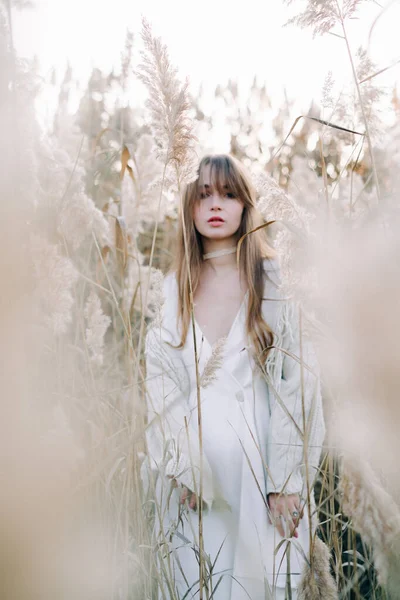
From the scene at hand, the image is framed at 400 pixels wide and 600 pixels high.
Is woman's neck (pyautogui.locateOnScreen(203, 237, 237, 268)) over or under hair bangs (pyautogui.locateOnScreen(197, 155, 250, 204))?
under

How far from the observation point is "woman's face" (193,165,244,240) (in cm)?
184

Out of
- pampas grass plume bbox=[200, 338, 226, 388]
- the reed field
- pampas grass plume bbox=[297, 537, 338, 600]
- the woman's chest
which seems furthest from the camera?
the woman's chest

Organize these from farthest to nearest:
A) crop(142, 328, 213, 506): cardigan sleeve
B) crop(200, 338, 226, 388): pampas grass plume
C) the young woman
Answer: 1. the young woman
2. crop(142, 328, 213, 506): cardigan sleeve
3. crop(200, 338, 226, 388): pampas grass plume

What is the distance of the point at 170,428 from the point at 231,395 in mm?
533

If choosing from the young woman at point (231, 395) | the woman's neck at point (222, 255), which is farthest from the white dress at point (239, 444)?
the woman's neck at point (222, 255)

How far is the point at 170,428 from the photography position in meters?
1.15

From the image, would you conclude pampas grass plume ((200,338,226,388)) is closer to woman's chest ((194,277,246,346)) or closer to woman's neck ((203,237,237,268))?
woman's chest ((194,277,246,346))

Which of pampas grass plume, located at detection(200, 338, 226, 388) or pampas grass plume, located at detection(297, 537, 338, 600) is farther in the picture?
pampas grass plume, located at detection(200, 338, 226, 388)

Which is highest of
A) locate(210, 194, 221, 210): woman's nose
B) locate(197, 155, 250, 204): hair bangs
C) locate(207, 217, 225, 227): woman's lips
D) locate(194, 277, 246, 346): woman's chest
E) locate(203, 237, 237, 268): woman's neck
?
locate(197, 155, 250, 204): hair bangs

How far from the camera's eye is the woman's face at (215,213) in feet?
6.05

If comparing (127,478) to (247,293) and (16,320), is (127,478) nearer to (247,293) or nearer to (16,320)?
(16,320)

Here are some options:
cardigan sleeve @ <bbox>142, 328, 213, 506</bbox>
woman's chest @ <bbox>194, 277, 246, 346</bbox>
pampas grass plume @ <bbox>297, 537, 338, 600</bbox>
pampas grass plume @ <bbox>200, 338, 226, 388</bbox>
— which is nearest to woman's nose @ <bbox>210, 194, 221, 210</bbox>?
woman's chest @ <bbox>194, 277, 246, 346</bbox>

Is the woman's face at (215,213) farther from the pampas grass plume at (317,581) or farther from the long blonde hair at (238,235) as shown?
the pampas grass plume at (317,581)

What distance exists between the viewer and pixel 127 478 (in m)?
1.02
